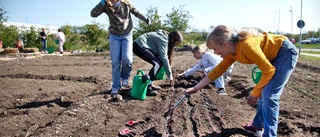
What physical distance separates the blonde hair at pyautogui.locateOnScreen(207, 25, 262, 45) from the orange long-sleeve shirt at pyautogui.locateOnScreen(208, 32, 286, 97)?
0.16ft

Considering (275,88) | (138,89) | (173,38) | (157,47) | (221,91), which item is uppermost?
(173,38)

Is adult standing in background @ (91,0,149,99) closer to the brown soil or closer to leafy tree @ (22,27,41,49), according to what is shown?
the brown soil

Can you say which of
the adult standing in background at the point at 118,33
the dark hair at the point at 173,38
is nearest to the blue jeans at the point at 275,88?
the dark hair at the point at 173,38

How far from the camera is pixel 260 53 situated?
2.73 m

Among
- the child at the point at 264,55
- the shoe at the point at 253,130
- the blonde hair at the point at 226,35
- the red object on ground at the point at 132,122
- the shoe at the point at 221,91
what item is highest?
the blonde hair at the point at 226,35

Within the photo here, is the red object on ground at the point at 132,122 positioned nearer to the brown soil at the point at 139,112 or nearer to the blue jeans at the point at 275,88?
the brown soil at the point at 139,112

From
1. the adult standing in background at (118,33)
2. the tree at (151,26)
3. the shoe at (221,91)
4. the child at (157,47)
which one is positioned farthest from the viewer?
the tree at (151,26)

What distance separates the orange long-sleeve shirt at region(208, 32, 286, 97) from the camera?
2.73 meters

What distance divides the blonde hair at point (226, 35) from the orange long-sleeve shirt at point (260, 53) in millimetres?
48

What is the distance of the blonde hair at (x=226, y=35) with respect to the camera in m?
2.85

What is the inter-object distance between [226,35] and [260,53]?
0.35 metres

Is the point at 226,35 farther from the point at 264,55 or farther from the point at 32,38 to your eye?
the point at 32,38

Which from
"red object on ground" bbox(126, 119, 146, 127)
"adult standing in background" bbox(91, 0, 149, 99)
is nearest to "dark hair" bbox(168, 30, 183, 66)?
"adult standing in background" bbox(91, 0, 149, 99)

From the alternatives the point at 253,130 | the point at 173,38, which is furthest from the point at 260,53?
the point at 173,38
